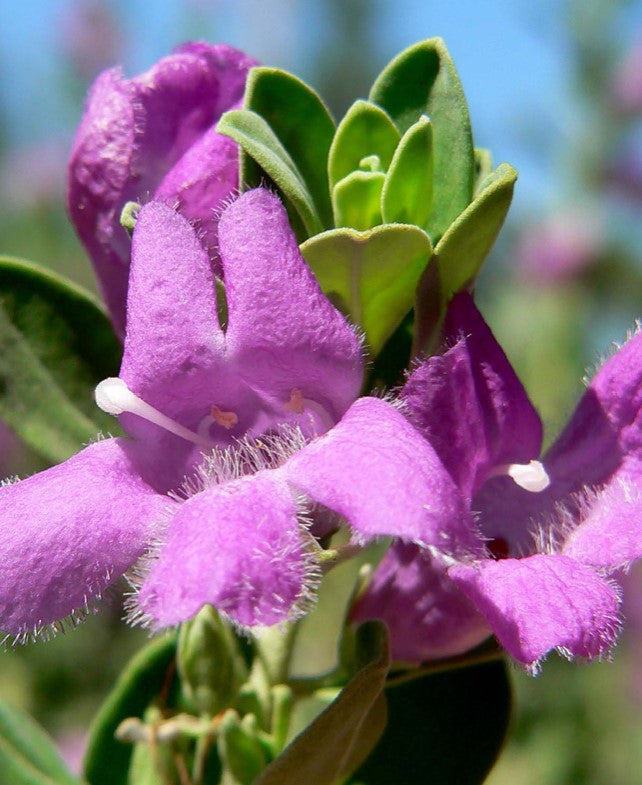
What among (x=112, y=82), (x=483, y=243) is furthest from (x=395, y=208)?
Answer: (x=112, y=82)

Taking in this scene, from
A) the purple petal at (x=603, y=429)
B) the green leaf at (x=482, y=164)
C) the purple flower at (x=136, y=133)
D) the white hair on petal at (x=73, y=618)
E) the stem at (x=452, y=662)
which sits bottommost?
the stem at (x=452, y=662)

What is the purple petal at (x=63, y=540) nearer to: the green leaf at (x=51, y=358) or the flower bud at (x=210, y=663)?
the flower bud at (x=210, y=663)

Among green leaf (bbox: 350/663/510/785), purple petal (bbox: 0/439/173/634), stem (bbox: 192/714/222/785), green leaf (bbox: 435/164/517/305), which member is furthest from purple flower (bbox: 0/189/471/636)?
green leaf (bbox: 350/663/510/785)

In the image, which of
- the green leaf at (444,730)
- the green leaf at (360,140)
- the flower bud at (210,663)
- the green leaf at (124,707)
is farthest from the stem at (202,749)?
the green leaf at (360,140)

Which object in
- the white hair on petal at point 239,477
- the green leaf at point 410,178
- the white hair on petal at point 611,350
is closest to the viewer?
the white hair on petal at point 239,477

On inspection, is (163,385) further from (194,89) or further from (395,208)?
(194,89)

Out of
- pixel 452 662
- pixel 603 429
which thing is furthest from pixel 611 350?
pixel 452 662

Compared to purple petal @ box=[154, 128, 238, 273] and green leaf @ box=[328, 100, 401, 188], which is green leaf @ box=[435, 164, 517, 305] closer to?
green leaf @ box=[328, 100, 401, 188]
